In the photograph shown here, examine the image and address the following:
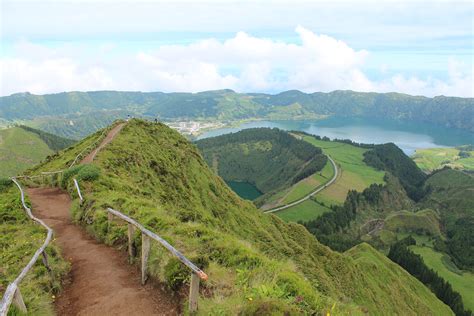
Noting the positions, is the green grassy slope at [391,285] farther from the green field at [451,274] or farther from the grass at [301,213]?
the grass at [301,213]

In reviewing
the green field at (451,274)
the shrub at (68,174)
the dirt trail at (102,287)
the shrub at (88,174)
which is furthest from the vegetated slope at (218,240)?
the green field at (451,274)

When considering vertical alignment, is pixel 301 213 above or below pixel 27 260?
below

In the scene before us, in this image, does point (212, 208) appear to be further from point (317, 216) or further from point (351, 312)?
point (317, 216)

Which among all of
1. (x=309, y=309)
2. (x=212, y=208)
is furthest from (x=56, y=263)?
(x=212, y=208)

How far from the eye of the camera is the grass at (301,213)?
18488 centimetres

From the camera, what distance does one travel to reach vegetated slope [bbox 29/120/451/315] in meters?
13.6

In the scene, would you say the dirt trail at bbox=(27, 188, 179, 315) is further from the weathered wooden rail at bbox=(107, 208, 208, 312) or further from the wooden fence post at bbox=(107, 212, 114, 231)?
the wooden fence post at bbox=(107, 212, 114, 231)

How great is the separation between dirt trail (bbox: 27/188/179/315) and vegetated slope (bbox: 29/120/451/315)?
0.89m

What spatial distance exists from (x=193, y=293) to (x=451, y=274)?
6689 inches

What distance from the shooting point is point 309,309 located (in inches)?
503

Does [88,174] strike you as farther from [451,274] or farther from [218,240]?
[451,274]

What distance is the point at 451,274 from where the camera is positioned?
14438 centimetres

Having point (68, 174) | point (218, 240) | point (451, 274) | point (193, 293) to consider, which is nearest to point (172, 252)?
point (193, 293)

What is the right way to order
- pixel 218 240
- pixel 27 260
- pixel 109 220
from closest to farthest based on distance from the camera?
pixel 27 260 → pixel 218 240 → pixel 109 220
